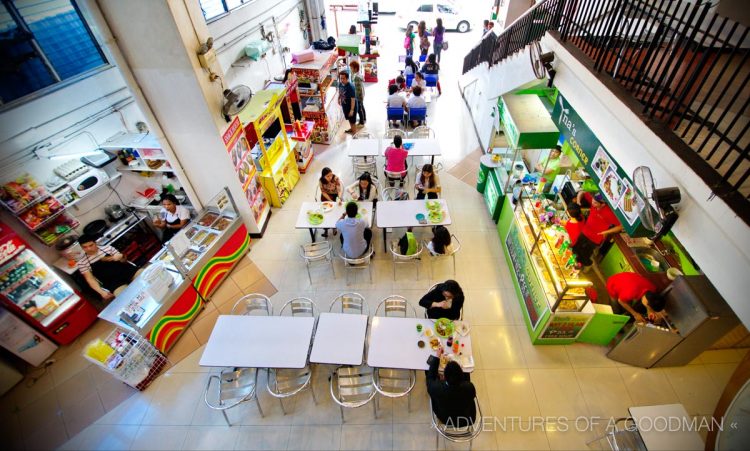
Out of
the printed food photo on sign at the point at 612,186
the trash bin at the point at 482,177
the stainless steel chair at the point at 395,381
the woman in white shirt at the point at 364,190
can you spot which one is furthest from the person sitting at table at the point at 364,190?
the printed food photo on sign at the point at 612,186

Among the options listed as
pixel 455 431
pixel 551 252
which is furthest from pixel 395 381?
pixel 551 252

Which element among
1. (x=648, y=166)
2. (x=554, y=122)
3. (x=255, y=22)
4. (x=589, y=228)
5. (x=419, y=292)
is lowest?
(x=419, y=292)

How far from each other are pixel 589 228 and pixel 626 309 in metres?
1.48

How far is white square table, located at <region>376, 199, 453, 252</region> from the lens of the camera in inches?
249

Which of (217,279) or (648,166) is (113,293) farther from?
(648,166)

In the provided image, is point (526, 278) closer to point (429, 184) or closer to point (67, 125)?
point (429, 184)

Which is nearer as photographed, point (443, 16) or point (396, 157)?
point (396, 157)

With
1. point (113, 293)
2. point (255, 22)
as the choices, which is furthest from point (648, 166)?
point (255, 22)

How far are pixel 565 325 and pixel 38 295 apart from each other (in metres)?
7.93

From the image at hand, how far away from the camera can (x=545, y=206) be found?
6109 millimetres

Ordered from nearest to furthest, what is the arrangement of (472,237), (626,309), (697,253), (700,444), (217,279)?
(697,253) → (700,444) → (626,309) → (217,279) → (472,237)

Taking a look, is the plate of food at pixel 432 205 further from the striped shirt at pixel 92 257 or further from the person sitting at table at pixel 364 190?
the striped shirt at pixel 92 257

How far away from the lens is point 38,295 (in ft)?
17.3

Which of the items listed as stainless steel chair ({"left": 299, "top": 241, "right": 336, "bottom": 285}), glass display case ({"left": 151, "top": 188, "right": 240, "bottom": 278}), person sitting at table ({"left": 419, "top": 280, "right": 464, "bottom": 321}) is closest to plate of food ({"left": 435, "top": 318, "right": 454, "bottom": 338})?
person sitting at table ({"left": 419, "top": 280, "right": 464, "bottom": 321})
